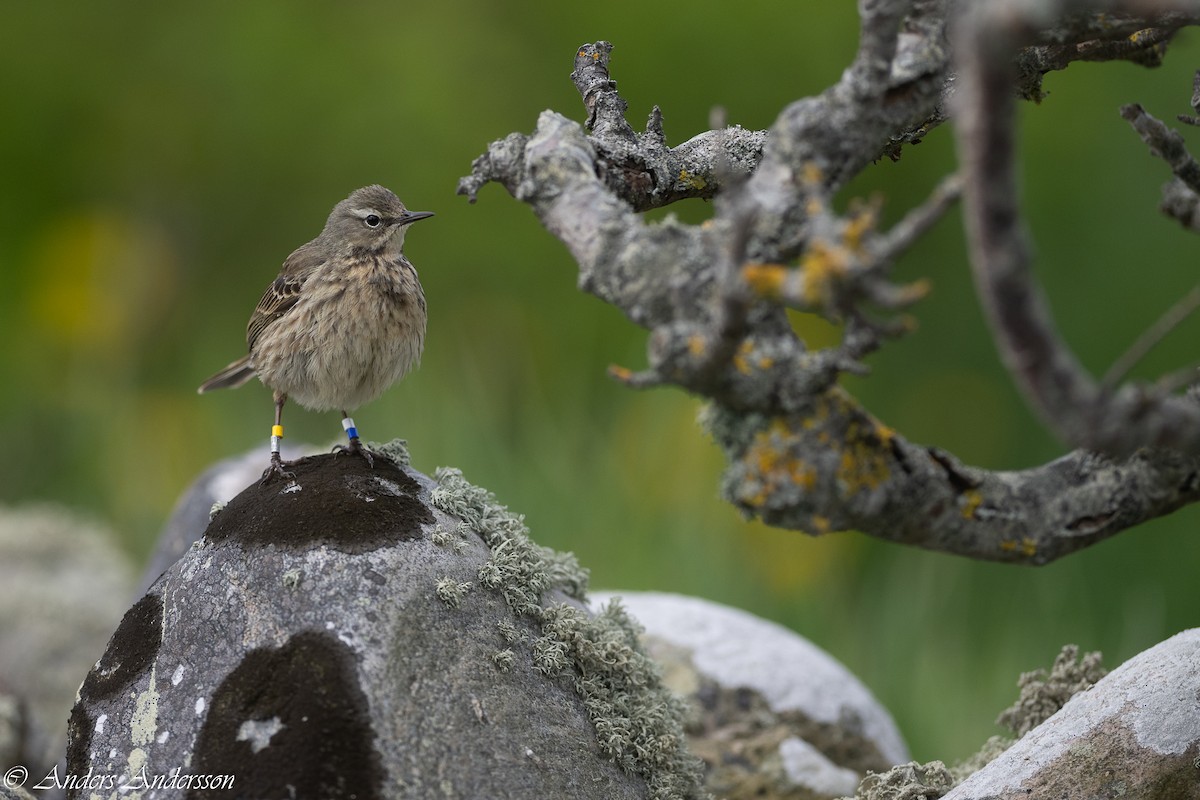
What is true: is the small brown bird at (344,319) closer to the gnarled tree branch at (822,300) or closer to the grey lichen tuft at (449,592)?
the grey lichen tuft at (449,592)

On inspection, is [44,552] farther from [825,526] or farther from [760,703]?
[825,526]

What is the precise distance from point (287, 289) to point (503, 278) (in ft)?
19.4

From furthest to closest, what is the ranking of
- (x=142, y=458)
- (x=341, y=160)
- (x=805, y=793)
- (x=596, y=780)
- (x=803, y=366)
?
(x=341, y=160), (x=142, y=458), (x=805, y=793), (x=596, y=780), (x=803, y=366)

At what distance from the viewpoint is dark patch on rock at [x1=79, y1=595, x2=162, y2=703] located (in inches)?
126

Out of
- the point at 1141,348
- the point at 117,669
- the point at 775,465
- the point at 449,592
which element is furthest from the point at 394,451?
the point at 1141,348

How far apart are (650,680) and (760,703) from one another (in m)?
0.99

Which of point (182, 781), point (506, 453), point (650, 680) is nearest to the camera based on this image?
point (182, 781)

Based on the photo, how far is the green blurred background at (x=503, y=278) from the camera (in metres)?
8.23

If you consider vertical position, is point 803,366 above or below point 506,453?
below

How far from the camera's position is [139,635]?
330 centimetres

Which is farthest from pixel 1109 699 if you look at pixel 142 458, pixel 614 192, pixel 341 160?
pixel 341 160

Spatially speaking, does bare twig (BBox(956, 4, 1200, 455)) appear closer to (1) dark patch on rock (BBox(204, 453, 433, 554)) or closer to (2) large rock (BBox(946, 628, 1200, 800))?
(2) large rock (BBox(946, 628, 1200, 800))

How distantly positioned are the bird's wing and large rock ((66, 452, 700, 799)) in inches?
45.4

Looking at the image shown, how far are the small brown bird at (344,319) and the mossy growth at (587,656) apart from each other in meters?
0.75
